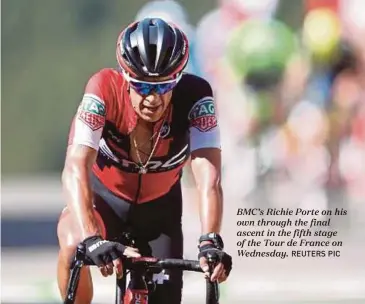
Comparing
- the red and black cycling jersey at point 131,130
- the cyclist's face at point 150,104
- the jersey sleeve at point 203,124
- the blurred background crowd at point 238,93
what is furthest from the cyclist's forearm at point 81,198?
the blurred background crowd at point 238,93

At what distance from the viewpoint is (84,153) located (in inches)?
108

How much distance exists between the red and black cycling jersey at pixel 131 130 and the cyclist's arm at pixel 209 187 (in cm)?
3

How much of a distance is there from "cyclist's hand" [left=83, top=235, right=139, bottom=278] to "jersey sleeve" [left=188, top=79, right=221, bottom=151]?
611 mm

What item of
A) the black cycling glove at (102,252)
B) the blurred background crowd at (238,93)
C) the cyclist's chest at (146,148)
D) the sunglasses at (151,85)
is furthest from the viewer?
the blurred background crowd at (238,93)

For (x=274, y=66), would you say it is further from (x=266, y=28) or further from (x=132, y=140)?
(x=132, y=140)

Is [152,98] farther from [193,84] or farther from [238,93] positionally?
[238,93]

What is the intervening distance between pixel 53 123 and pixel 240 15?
1.38m

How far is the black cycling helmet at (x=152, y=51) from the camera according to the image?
2658mm

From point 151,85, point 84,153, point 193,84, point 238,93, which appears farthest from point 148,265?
point 238,93

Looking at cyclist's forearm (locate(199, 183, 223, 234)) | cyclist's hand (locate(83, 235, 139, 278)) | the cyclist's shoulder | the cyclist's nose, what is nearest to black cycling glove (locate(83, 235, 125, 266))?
cyclist's hand (locate(83, 235, 139, 278))

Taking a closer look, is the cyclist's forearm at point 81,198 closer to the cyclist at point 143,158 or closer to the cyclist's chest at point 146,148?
the cyclist at point 143,158

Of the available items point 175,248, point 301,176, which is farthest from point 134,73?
point 301,176

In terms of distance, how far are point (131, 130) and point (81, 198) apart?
401 mm

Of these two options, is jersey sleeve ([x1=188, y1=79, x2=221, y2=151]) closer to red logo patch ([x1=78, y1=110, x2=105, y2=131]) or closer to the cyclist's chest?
the cyclist's chest
